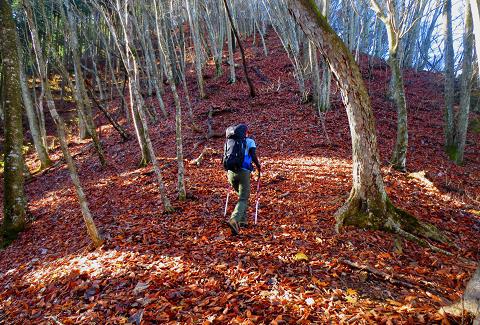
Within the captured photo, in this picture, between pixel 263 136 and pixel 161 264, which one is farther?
pixel 263 136

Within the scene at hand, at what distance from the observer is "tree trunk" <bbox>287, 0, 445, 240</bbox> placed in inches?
186

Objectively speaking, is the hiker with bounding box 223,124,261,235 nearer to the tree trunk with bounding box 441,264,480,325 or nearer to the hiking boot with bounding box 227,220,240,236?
the hiking boot with bounding box 227,220,240,236

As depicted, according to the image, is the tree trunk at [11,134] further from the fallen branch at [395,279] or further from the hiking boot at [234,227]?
the fallen branch at [395,279]

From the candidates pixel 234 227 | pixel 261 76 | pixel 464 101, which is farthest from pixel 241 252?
A: pixel 261 76

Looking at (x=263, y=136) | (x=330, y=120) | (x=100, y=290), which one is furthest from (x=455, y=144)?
(x=100, y=290)

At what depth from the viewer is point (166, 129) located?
15.0 meters

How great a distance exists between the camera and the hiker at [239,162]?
17.1ft

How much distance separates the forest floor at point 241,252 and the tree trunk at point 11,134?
0.46 meters

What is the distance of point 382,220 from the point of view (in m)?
5.16

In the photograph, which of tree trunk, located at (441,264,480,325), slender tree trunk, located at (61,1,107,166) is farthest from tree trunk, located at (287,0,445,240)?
slender tree trunk, located at (61,1,107,166)

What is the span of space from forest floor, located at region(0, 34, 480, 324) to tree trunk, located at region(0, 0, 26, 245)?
0.46m

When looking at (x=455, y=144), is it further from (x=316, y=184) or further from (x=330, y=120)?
(x=316, y=184)

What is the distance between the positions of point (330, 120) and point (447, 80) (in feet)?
16.2

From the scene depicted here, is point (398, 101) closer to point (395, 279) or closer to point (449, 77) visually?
point (395, 279)
